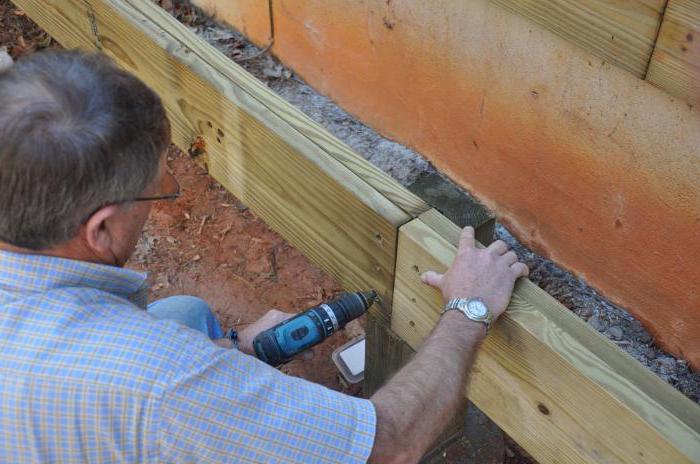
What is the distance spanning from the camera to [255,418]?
1.58 metres

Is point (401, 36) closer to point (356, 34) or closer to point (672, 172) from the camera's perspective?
point (356, 34)

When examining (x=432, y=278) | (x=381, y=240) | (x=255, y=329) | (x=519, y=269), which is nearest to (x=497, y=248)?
(x=519, y=269)

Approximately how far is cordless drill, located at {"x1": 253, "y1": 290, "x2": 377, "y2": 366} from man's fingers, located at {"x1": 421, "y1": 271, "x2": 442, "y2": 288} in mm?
280

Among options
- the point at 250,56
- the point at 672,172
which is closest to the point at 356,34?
the point at 250,56

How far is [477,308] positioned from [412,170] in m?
2.99

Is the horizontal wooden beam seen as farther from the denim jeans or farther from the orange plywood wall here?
the orange plywood wall

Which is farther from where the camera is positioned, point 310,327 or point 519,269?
point 310,327

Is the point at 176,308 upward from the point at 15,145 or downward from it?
downward

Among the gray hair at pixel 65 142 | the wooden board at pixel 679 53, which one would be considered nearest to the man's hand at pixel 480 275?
the wooden board at pixel 679 53

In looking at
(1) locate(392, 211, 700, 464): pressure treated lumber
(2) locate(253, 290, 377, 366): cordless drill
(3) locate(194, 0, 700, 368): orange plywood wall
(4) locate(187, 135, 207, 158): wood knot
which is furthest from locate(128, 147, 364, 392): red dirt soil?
(1) locate(392, 211, 700, 464): pressure treated lumber

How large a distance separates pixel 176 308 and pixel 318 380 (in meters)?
1.09

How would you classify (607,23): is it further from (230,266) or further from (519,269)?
(230,266)

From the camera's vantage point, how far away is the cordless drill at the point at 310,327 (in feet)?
6.65

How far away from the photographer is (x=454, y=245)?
1784 mm
